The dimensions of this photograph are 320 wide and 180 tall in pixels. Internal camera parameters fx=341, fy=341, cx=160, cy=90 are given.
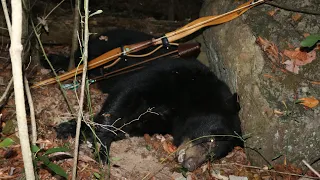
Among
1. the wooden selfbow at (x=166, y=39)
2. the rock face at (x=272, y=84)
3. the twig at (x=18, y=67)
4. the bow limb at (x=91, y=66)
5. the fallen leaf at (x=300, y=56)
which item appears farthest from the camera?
the wooden selfbow at (x=166, y=39)

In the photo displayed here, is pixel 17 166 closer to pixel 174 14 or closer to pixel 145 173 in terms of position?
pixel 145 173

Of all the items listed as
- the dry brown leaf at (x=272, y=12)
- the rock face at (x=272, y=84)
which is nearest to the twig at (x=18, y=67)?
the rock face at (x=272, y=84)

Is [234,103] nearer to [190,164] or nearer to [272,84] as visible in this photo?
[272,84]

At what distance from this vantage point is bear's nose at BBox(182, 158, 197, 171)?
445cm

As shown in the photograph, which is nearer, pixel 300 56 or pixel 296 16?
pixel 300 56

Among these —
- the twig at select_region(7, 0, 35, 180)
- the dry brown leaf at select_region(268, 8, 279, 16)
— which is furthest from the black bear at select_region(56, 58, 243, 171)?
the twig at select_region(7, 0, 35, 180)

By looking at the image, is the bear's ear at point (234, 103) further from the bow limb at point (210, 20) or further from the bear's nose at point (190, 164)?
the bow limb at point (210, 20)

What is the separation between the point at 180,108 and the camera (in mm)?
5176

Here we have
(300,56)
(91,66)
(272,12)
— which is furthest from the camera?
(272,12)

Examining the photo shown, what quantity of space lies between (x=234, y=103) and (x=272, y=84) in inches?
22.1

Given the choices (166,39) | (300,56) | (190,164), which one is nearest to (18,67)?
(190,164)

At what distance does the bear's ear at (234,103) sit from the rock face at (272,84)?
0.27 feet

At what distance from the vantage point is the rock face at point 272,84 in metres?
4.21

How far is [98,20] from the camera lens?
260 inches
